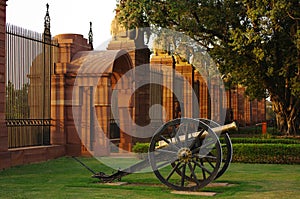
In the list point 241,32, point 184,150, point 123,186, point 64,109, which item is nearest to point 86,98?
point 64,109

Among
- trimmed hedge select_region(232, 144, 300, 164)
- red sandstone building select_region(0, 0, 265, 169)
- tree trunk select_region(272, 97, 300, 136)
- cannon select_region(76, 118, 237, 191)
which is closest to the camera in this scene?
cannon select_region(76, 118, 237, 191)

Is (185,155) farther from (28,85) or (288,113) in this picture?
(288,113)

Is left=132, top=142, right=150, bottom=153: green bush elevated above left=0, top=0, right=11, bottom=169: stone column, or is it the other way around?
left=0, top=0, right=11, bottom=169: stone column

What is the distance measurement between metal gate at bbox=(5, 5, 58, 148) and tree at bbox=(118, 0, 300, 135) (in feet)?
14.3

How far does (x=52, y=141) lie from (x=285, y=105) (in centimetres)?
1106

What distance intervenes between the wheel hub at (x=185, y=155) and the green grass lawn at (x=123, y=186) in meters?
0.70

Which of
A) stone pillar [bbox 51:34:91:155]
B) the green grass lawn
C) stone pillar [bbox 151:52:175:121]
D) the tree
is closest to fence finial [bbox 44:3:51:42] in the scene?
stone pillar [bbox 51:34:91:155]

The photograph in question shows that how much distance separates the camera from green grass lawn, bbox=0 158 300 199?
966 centimetres

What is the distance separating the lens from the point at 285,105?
2305 centimetres

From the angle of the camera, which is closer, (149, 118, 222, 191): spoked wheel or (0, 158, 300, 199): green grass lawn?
(0, 158, 300, 199): green grass lawn

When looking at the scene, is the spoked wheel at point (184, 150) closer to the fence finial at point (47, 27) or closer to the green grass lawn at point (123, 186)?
the green grass lawn at point (123, 186)

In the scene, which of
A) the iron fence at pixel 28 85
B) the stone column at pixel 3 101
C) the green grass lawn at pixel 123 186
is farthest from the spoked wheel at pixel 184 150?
the iron fence at pixel 28 85

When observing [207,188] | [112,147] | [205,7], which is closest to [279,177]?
[207,188]

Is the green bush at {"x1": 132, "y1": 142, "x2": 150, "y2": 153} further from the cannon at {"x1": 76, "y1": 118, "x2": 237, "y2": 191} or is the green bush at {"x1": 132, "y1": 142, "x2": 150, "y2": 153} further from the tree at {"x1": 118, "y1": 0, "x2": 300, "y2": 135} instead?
the cannon at {"x1": 76, "y1": 118, "x2": 237, "y2": 191}
